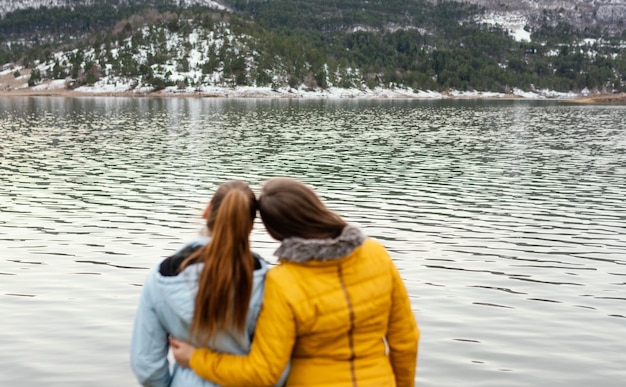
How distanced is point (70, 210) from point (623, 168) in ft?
106

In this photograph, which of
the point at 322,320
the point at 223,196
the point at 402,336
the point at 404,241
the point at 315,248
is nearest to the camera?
the point at 315,248

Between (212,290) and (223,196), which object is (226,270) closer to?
(212,290)

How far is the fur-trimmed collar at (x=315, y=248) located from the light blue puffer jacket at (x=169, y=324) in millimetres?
317

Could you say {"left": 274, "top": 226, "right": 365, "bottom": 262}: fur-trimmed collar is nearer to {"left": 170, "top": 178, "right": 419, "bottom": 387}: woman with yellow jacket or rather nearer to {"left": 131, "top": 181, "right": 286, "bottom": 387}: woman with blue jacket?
{"left": 170, "top": 178, "right": 419, "bottom": 387}: woman with yellow jacket

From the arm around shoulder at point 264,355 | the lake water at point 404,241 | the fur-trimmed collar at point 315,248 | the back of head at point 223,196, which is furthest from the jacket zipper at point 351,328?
the lake water at point 404,241

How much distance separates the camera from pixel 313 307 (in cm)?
460

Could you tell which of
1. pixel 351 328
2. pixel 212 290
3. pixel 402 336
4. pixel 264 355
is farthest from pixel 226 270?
pixel 402 336

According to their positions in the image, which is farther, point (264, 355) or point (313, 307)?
point (264, 355)

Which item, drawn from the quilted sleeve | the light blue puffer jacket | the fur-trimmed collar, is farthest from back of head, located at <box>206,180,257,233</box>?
the quilted sleeve

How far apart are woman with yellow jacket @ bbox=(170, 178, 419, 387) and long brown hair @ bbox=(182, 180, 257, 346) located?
0.16 metres

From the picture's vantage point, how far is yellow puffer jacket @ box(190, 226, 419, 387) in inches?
181

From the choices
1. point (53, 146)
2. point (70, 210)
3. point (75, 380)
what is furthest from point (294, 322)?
point (53, 146)

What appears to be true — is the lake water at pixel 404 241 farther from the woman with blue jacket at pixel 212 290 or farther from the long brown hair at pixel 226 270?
the long brown hair at pixel 226 270

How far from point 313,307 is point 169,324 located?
1133 mm
